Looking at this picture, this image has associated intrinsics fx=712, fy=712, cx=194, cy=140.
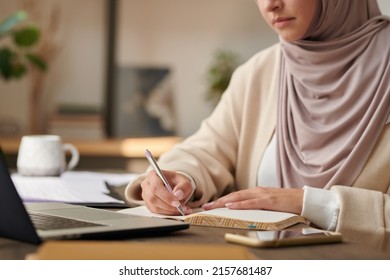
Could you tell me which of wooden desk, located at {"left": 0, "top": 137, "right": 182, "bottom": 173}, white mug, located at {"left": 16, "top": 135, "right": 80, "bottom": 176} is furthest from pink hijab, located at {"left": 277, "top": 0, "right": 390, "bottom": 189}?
wooden desk, located at {"left": 0, "top": 137, "right": 182, "bottom": 173}

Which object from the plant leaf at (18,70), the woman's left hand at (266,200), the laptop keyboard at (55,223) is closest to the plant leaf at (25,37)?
the plant leaf at (18,70)

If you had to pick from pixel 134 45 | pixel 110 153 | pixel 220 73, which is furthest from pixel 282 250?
pixel 134 45

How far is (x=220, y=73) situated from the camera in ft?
13.3

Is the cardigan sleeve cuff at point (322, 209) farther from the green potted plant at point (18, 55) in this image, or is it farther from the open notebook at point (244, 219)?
the green potted plant at point (18, 55)

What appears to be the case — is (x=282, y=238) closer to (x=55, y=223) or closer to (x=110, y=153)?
(x=55, y=223)

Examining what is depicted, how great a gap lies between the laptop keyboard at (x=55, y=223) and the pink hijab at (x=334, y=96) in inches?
26.1

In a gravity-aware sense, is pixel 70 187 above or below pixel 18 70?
below

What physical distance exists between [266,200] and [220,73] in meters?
2.83

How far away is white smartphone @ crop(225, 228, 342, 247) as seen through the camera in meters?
0.88

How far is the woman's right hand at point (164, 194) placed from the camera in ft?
4.14

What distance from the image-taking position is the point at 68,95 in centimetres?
421

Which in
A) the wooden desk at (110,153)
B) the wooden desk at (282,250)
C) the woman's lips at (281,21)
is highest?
the woman's lips at (281,21)
